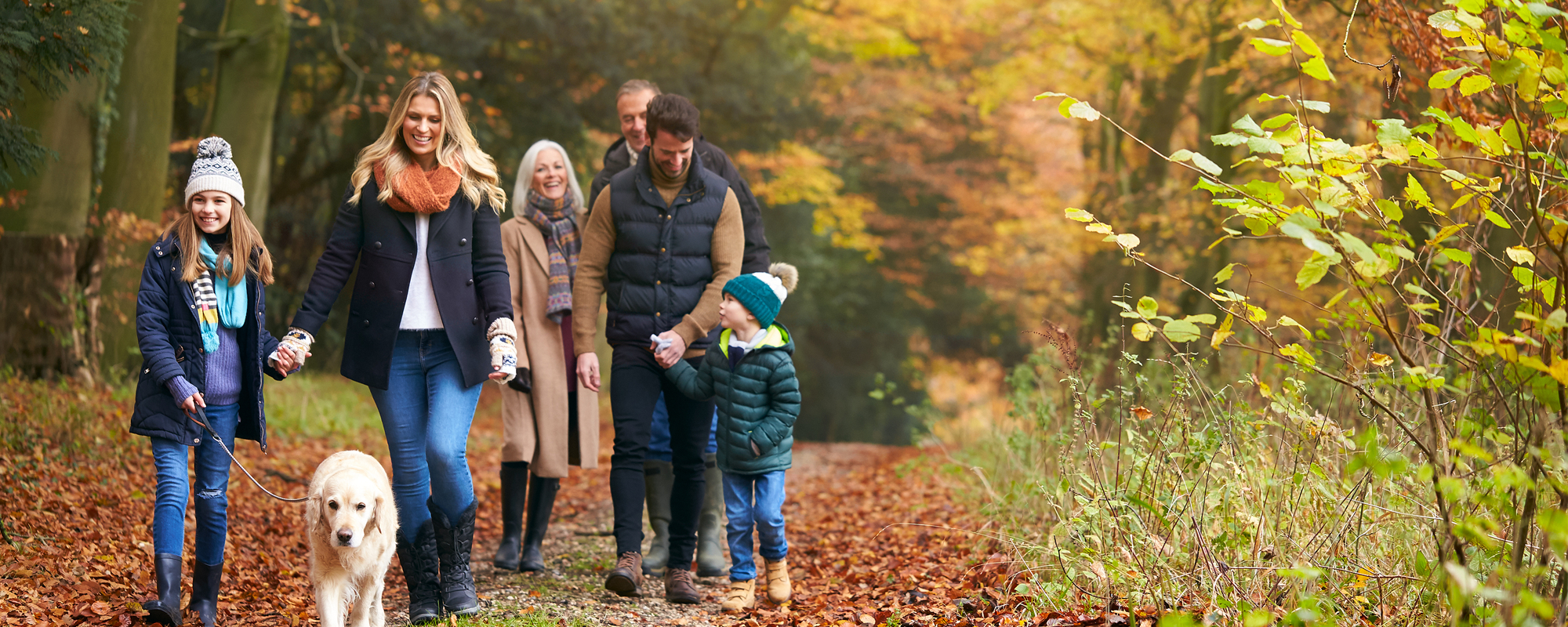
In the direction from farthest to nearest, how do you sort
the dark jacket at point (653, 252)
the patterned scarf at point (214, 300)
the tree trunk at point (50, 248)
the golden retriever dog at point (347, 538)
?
1. the tree trunk at point (50, 248)
2. the dark jacket at point (653, 252)
3. the patterned scarf at point (214, 300)
4. the golden retriever dog at point (347, 538)

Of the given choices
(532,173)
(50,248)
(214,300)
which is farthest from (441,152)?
(50,248)

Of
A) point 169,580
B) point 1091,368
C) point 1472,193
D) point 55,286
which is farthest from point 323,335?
point 1472,193

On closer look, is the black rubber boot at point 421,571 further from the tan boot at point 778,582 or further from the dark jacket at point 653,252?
the tan boot at point 778,582

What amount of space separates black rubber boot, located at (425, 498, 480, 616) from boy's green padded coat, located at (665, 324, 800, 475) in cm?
107

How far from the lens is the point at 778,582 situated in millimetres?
4621

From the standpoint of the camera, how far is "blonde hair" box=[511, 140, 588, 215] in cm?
520

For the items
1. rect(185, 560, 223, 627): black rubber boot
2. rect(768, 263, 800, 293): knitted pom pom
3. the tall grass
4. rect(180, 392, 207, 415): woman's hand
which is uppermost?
rect(768, 263, 800, 293): knitted pom pom

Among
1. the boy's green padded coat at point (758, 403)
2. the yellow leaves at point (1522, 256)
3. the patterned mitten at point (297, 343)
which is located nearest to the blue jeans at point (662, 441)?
the boy's green padded coat at point (758, 403)

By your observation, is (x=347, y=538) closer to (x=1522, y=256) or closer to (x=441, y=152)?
(x=441, y=152)

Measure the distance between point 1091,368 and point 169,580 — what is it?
612cm

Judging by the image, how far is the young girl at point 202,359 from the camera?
3.65 meters

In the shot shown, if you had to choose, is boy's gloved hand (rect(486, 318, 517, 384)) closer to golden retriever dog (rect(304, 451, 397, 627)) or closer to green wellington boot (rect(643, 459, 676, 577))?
golden retriever dog (rect(304, 451, 397, 627))

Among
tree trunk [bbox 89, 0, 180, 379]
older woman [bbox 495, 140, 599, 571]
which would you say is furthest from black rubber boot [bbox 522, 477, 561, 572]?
tree trunk [bbox 89, 0, 180, 379]

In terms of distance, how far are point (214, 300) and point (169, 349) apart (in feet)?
0.74
